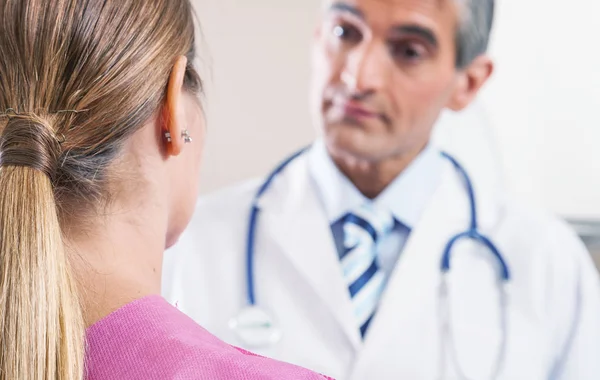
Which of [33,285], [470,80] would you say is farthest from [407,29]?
[33,285]

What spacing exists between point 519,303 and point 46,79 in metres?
0.60

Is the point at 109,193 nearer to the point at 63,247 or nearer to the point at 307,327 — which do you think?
the point at 63,247

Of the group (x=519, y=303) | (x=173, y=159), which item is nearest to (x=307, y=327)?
(x=519, y=303)

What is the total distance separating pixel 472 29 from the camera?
942 millimetres

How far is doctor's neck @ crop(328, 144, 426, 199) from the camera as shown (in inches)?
36.3

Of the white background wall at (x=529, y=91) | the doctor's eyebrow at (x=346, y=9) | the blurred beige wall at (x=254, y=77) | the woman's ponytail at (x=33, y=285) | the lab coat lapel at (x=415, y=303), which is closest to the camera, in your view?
the woman's ponytail at (x=33, y=285)

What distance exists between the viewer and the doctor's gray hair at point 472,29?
93cm

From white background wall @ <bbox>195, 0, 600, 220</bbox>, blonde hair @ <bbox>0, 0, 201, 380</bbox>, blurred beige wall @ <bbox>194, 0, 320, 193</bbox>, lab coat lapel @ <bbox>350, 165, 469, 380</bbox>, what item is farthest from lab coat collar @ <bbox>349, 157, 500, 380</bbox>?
blonde hair @ <bbox>0, 0, 201, 380</bbox>

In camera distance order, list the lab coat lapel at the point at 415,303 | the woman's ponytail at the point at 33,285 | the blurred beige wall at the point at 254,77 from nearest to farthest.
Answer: the woman's ponytail at the point at 33,285 → the lab coat lapel at the point at 415,303 → the blurred beige wall at the point at 254,77

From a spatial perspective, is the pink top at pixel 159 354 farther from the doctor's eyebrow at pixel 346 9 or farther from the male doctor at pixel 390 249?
the doctor's eyebrow at pixel 346 9

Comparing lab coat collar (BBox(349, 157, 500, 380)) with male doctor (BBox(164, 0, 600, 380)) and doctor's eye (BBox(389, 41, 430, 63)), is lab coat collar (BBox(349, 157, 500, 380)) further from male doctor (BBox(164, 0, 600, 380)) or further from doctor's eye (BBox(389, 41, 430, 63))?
doctor's eye (BBox(389, 41, 430, 63))

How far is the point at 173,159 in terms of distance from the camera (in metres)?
0.51

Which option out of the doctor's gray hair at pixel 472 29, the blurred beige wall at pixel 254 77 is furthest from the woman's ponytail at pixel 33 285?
the blurred beige wall at pixel 254 77

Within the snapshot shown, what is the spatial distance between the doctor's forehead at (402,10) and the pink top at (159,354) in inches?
21.7
